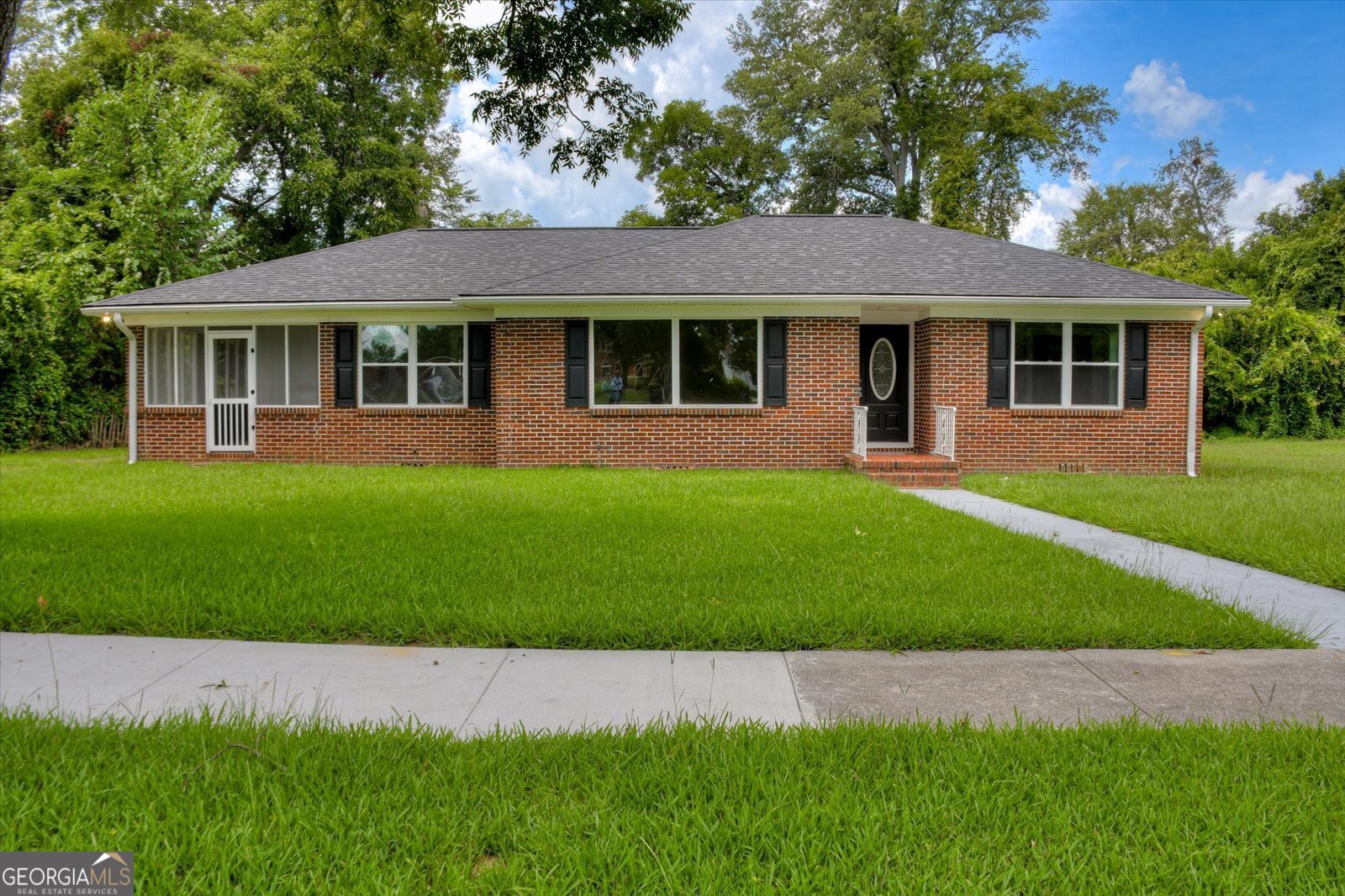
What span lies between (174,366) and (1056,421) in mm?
15626

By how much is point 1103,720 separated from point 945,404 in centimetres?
1007

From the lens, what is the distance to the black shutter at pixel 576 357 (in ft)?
41.1

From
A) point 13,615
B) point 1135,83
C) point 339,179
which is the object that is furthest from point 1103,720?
point 1135,83

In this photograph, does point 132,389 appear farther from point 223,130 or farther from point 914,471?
point 914,471

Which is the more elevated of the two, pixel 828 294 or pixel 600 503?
pixel 828 294

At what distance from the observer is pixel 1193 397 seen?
490 inches

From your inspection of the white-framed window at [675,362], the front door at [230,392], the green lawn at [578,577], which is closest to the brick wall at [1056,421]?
the white-framed window at [675,362]

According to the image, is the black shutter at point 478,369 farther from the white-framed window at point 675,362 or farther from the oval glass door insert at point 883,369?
the oval glass door insert at point 883,369

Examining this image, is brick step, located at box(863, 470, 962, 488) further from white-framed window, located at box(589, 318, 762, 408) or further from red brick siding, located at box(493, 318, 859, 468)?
white-framed window, located at box(589, 318, 762, 408)

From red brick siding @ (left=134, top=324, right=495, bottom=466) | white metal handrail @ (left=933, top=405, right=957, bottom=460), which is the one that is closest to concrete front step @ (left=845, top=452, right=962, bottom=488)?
white metal handrail @ (left=933, top=405, right=957, bottom=460)

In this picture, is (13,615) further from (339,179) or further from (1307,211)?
(1307,211)

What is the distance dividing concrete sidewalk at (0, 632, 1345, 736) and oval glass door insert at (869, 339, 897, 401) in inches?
395

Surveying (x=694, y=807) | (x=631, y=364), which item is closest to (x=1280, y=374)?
(x=631, y=364)

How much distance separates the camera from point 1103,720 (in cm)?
297
